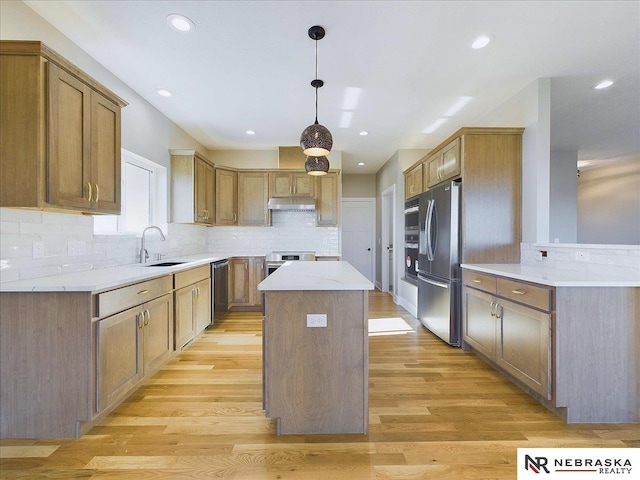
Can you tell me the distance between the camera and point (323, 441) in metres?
1.72

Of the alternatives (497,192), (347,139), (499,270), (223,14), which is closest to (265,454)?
(499,270)

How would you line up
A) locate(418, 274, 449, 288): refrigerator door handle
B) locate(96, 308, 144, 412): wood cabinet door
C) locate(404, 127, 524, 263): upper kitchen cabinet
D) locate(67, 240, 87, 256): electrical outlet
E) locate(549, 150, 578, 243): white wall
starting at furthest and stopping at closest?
locate(549, 150, 578, 243): white wall → locate(418, 274, 449, 288): refrigerator door handle → locate(404, 127, 524, 263): upper kitchen cabinet → locate(67, 240, 87, 256): electrical outlet → locate(96, 308, 144, 412): wood cabinet door

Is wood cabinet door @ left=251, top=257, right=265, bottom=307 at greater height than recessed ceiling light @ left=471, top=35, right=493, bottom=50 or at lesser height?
lesser

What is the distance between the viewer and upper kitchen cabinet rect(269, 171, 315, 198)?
495 cm

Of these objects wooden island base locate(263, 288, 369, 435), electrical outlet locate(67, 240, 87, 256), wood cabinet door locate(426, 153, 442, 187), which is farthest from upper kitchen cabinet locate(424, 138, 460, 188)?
electrical outlet locate(67, 240, 87, 256)

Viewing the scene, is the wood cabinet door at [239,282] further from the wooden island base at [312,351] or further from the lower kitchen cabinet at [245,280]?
the wooden island base at [312,351]

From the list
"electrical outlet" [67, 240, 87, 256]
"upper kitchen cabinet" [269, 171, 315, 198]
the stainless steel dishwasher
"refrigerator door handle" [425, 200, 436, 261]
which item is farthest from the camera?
"upper kitchen cabinet" [269, 171, 315, 198]

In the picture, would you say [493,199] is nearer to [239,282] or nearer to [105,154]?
[105,154]

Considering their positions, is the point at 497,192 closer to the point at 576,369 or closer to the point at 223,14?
the point at 576,369

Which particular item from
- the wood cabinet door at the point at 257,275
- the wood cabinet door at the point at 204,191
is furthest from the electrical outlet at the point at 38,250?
the wood cabinet door at the point at 257,275

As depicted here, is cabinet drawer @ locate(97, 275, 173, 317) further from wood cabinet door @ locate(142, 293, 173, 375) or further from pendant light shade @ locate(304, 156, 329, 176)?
pendant light shade @ locate(304, 156, 329, 176)

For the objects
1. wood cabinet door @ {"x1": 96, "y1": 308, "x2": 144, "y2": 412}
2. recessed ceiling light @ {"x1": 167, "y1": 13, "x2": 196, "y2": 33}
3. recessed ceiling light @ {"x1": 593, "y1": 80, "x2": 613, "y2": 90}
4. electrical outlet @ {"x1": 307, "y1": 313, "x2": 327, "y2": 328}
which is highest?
recessed ceiling light @ {"x1": 593, "y1": 80, "x2": 613, "y2": 90}

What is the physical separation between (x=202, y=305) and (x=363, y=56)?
3.05 m

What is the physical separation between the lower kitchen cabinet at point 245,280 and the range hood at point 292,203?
0.89 m
